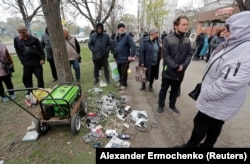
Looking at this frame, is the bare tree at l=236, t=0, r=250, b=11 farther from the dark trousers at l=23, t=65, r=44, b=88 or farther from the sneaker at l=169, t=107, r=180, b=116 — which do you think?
the dark trousers at l=23, t=65, r=44, b=88

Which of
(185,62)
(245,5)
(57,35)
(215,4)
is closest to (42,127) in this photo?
(57,35)

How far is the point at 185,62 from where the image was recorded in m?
3.38

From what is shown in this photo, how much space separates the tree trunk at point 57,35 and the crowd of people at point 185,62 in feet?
2.63

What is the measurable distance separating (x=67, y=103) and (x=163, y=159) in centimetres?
179

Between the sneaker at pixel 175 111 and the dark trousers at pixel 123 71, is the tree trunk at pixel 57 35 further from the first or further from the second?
the sneaker at pixel 175 111

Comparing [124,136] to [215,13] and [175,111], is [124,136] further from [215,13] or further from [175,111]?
[215,13]

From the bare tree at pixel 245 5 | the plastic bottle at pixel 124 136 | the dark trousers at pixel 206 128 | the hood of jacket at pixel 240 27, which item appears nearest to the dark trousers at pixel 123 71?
the plastic bottle at pixel 124 136

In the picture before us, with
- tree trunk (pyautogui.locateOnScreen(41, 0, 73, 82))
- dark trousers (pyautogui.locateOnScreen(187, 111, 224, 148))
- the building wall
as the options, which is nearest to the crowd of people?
dark trousers (pyautogui.locateOnScreen(187, 111, 224, 148))

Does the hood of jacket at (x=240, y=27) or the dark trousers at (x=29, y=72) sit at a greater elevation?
the hood of jacket at (x=240, y=27)

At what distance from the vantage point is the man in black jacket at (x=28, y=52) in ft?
14.1

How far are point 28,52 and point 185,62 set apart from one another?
153 inches

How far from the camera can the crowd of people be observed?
1.73 metres

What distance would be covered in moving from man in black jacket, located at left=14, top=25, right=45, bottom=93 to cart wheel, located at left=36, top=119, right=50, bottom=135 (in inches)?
84.2

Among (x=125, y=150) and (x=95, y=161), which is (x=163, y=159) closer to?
(x=125, y=150)
